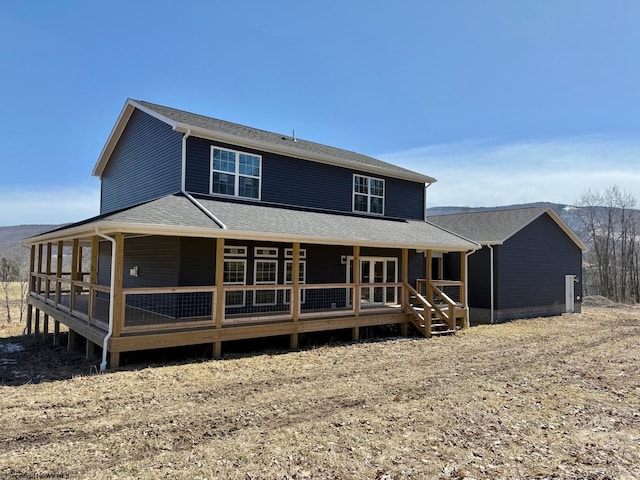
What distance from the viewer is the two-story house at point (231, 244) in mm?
9461

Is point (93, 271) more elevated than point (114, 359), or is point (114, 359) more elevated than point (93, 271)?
point (93, 271)

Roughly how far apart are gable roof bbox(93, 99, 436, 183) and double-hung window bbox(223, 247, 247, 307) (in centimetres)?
336

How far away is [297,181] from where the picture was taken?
14.4 meters

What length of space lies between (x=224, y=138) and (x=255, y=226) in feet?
11.7

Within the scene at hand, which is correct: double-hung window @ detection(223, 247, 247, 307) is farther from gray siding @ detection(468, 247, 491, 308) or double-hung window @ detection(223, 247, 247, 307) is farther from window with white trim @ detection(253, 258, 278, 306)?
gray siding @ detection(468, 247, 491, 308)

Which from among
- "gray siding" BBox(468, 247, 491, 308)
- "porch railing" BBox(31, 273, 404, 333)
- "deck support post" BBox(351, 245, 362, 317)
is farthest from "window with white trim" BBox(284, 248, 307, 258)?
"gray siding" BBox(468, 247, 491, 308)

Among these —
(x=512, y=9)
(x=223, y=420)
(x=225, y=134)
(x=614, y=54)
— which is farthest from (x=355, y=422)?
(x=614, y=54)

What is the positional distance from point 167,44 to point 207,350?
10.0 m

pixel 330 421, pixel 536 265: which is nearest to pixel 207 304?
pixel 330 421

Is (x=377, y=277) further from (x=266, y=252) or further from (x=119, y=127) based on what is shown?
(x=119, y=127)

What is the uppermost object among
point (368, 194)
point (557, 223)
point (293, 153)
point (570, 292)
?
point (293, 153)

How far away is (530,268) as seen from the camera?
19.8 m

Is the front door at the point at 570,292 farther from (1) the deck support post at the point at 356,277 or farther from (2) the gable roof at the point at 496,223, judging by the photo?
(1) the deck support post at the point at 356,277

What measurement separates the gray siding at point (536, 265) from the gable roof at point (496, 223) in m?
0.28
